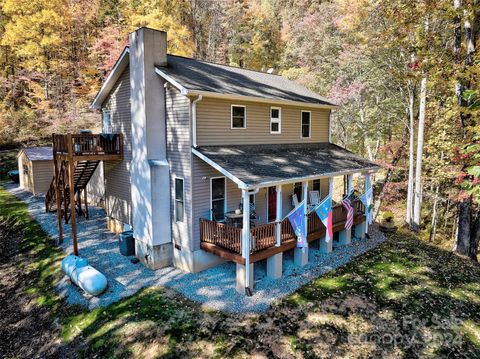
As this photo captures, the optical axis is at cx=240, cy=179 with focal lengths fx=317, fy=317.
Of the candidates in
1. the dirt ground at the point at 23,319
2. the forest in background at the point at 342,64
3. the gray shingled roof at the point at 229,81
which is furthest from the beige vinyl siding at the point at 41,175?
the gray shingled roof at the point at 229,81

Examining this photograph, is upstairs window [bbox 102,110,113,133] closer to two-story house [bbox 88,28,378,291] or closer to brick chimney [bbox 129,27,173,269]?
two-story house [bbox 88,28,378,291]

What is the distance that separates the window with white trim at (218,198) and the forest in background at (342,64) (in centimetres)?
783

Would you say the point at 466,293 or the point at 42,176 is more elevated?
the point at 42,176

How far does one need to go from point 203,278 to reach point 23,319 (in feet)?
19.6

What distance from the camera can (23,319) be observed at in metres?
10.4

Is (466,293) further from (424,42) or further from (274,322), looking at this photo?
(424,42)

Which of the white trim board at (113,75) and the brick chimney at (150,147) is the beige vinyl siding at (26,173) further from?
the brick chimney at (150,147)

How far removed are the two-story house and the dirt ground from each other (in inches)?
A: 151

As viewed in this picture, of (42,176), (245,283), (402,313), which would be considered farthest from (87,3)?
(402,313)

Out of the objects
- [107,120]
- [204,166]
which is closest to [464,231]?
[204,166]

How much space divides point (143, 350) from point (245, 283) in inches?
140

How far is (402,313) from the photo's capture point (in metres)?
9.45

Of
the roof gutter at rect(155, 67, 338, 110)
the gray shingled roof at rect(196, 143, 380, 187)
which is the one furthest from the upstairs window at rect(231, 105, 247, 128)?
the gray shingled roof at rect(196, 143, 380, 187)

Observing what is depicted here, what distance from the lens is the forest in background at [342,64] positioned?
1459cm
